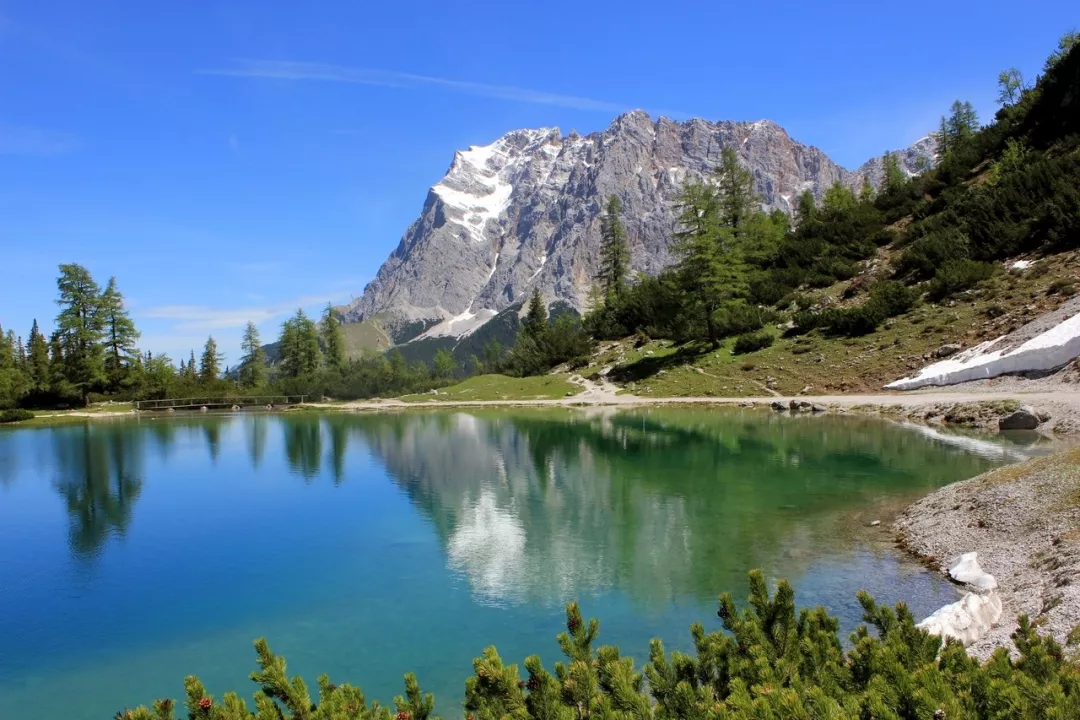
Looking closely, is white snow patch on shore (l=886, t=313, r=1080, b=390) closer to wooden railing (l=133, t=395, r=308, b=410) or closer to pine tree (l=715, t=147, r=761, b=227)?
pine tree (l=715, t=147, r=761, b=227)

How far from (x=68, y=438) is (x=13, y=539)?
94.1 ft

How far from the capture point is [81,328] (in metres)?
66.6

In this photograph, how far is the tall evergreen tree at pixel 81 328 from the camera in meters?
64.4

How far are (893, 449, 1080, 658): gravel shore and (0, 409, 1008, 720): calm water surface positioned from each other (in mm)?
903

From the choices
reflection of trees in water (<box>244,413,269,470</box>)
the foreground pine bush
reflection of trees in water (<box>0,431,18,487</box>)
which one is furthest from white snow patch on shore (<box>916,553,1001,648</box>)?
reflection of trees in water (<box>0,431,18,487</box>)

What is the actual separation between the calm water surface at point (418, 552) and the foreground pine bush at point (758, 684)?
3.67 metres

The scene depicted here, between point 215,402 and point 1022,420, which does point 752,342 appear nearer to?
point 1022,420

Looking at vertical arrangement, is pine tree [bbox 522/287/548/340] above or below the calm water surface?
above

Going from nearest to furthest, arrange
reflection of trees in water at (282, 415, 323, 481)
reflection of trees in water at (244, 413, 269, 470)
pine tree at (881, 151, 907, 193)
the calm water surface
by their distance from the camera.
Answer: the calm water surface
reflection of trees in water at (282, 415, 323, 481)
reflection of trees in water at (244, 413, 269, 470)
pine tree at (881, 151, 907, 193)

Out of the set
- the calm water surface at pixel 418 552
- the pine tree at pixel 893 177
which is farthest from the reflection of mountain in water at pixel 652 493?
the pine tree at pixel 893 177

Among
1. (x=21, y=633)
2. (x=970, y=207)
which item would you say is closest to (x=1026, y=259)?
(x=970, y=207)

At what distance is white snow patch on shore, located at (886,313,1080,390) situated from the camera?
29.3 m

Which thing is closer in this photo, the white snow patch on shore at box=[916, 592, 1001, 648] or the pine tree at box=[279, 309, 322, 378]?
the white snow patch on shore at box=[916, 592, 1001, 648]

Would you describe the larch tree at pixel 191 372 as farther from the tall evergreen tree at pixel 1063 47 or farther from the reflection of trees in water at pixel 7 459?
the tall evergreen tree at pixel 1063 47
